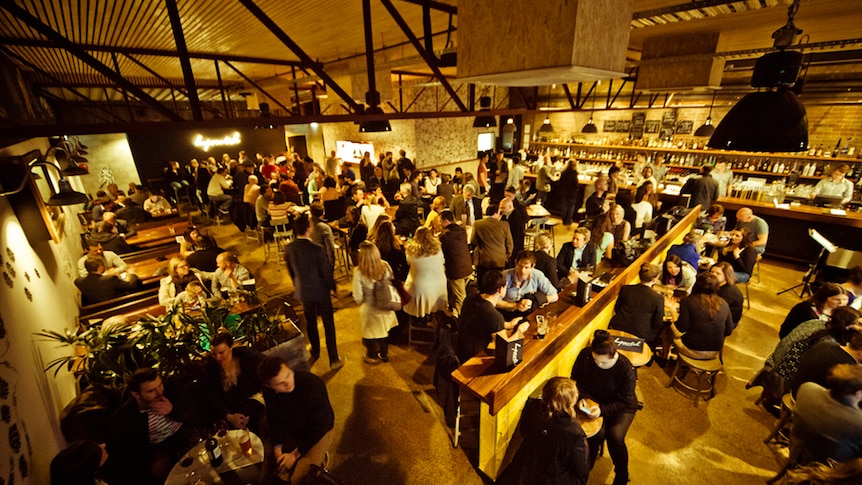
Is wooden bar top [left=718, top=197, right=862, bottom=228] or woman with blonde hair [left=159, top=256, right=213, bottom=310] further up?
wooden bar top [left=718, top=197, right=862, bottom=228]

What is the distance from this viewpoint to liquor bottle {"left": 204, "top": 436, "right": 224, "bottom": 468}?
8.27 ft

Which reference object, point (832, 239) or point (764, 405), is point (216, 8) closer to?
point (764, 405)

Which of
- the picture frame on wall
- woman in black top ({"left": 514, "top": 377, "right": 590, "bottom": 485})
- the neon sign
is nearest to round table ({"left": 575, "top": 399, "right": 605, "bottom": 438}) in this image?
woman in black top ({"left": 514, "top": 377, "right": 590, "bottom": 485})

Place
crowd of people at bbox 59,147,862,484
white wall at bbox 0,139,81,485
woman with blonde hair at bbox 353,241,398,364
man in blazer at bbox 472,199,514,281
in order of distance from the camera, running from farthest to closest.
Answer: man in blazer at bbox 472,199,514,281
woman with blonde hair at bbox 353,241,398,364
crowd of people at bbox 59,147,862,484
white wall at bbox 0,139,81,485

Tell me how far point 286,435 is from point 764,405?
15.5 feet

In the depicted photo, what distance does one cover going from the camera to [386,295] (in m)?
3.87

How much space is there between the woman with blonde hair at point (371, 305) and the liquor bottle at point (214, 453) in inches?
65.8

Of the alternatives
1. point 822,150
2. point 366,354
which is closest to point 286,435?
point 366,354

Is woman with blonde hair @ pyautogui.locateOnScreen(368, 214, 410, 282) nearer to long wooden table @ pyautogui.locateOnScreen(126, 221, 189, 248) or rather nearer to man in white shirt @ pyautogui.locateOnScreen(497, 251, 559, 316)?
man in white shirt @ pyautogui.locateOnScreen(497, 251, 559, 316)

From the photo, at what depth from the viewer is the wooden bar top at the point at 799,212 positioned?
579 centimetres

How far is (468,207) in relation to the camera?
6188 mm

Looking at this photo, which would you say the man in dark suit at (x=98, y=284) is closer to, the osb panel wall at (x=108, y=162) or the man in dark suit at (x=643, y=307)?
the man in dark suit at (x=643, y=307)

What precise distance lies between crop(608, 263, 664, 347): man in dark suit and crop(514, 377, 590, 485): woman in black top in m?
1.66

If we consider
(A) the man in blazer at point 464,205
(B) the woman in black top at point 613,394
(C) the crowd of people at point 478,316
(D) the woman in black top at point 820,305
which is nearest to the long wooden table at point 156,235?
(C) the crowd of people at point 478,316
